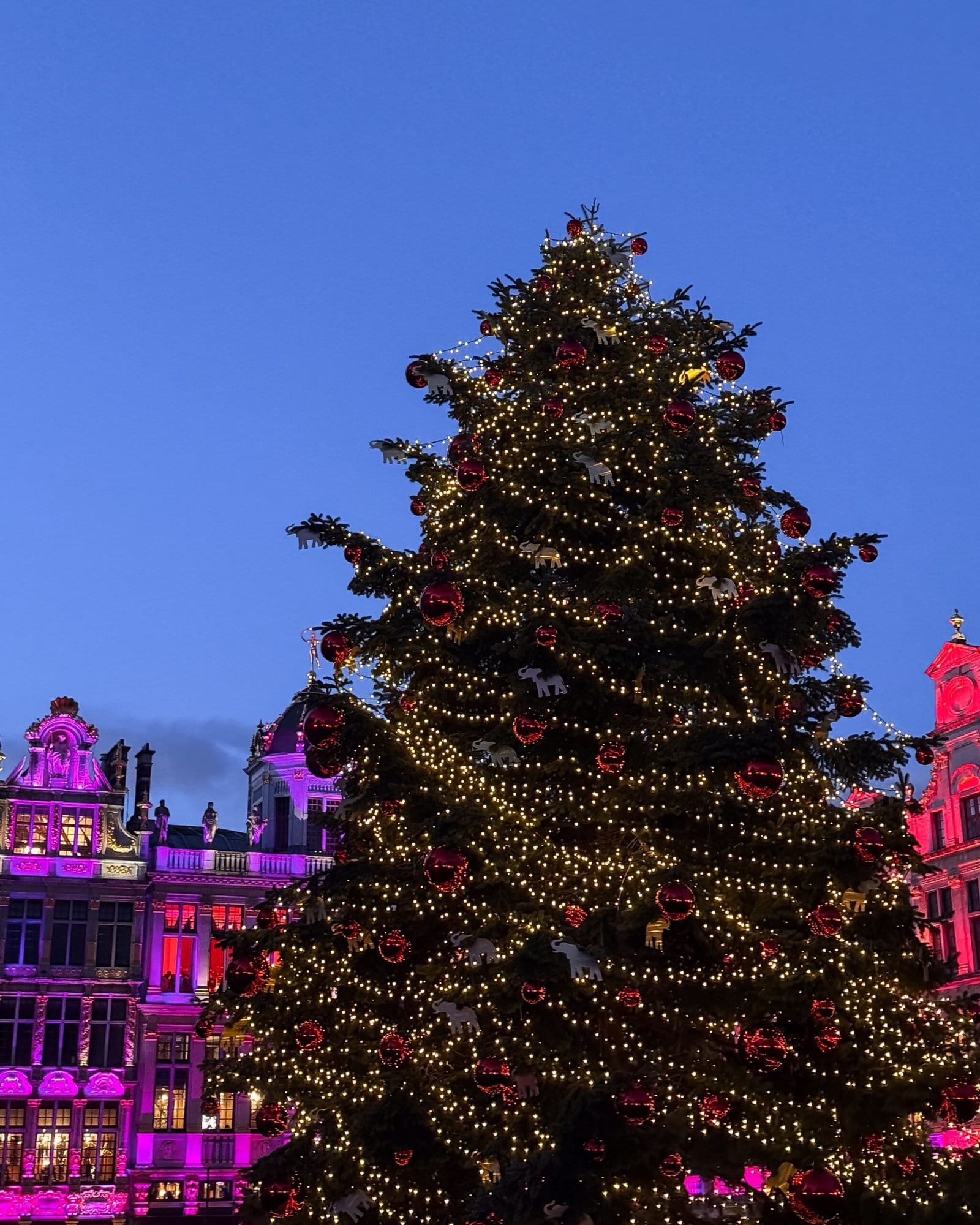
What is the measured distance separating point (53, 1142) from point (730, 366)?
2888cm

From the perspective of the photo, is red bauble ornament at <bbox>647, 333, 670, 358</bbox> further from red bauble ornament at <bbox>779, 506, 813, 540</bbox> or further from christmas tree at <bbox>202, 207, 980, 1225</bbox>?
red bauble ornament at <bbox>779, 506, 813, 540</bbox>

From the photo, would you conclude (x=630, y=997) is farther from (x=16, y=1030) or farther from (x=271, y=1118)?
(x=16, y=1030)

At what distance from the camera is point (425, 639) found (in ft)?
51.5

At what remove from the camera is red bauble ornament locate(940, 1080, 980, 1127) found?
42.4 ft

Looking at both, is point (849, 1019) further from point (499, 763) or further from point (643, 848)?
point (499, 763)

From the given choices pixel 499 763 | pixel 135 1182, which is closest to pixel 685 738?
pixel 499 763

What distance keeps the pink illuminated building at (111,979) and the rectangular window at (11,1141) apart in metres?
0.04

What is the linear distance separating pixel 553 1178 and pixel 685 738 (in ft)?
13.8

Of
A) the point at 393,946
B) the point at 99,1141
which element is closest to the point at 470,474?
the point at 393,946

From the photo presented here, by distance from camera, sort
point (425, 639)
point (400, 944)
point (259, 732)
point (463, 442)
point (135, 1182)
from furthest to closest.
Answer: point (259, 732) → point (135, 1182) → point (463, 442) → point (425, 639) → point (400, 944)

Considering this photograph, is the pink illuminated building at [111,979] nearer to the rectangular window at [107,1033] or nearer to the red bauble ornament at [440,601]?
the rectangular window at [107,1033]

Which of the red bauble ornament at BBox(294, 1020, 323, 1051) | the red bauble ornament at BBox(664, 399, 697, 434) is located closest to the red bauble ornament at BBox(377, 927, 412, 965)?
the red bauble ornament at BBox(294, 1020, 323, 1051)

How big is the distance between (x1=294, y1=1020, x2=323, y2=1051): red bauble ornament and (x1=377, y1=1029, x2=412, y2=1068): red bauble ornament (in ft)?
2.17

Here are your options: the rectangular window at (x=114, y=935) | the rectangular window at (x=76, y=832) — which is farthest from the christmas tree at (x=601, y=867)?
the rectangular window at (x=76, y=832)
